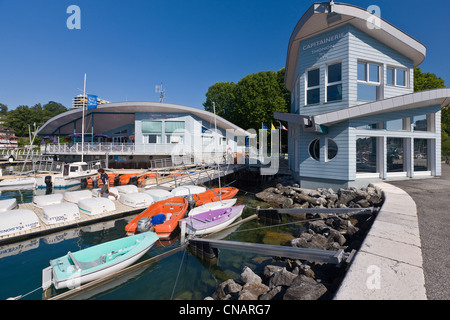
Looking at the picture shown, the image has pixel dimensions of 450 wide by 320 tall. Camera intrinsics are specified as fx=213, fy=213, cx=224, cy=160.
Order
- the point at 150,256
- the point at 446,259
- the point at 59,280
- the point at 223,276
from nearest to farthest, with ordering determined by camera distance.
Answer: the point at 446,259 → the point at 59,280 → the point at 223,276 → the point at 150,256

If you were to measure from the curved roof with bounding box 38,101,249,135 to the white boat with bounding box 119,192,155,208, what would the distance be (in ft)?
56.5

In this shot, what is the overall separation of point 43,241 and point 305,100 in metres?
16.1

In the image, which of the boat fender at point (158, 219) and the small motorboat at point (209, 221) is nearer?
the small motorboat at point (209, 221)

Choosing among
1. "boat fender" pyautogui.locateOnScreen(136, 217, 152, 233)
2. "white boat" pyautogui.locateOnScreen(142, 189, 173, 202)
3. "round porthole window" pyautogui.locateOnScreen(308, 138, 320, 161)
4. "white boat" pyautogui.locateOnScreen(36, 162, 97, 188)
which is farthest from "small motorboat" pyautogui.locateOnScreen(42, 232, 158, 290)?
"white boat" pyautogui.locateOnScreen(36, 162, 97, 188)

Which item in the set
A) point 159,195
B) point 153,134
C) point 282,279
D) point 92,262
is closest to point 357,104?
point 282,279

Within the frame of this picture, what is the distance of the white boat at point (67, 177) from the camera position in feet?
69.9

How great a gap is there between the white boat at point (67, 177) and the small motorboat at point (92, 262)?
62.3 feet

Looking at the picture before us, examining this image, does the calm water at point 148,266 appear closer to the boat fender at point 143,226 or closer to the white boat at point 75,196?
the boat fender at point 143,226

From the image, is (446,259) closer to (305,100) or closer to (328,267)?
(328,267)

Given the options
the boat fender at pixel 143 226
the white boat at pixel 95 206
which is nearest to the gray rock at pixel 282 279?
the boat fender at pixel 143 226

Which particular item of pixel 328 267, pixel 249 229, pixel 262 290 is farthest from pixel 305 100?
pixel 262 290

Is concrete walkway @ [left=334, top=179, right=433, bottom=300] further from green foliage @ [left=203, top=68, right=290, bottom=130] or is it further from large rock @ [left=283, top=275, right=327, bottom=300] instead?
green foliage @ [left=203, top=68, right=290, bottom=130]
